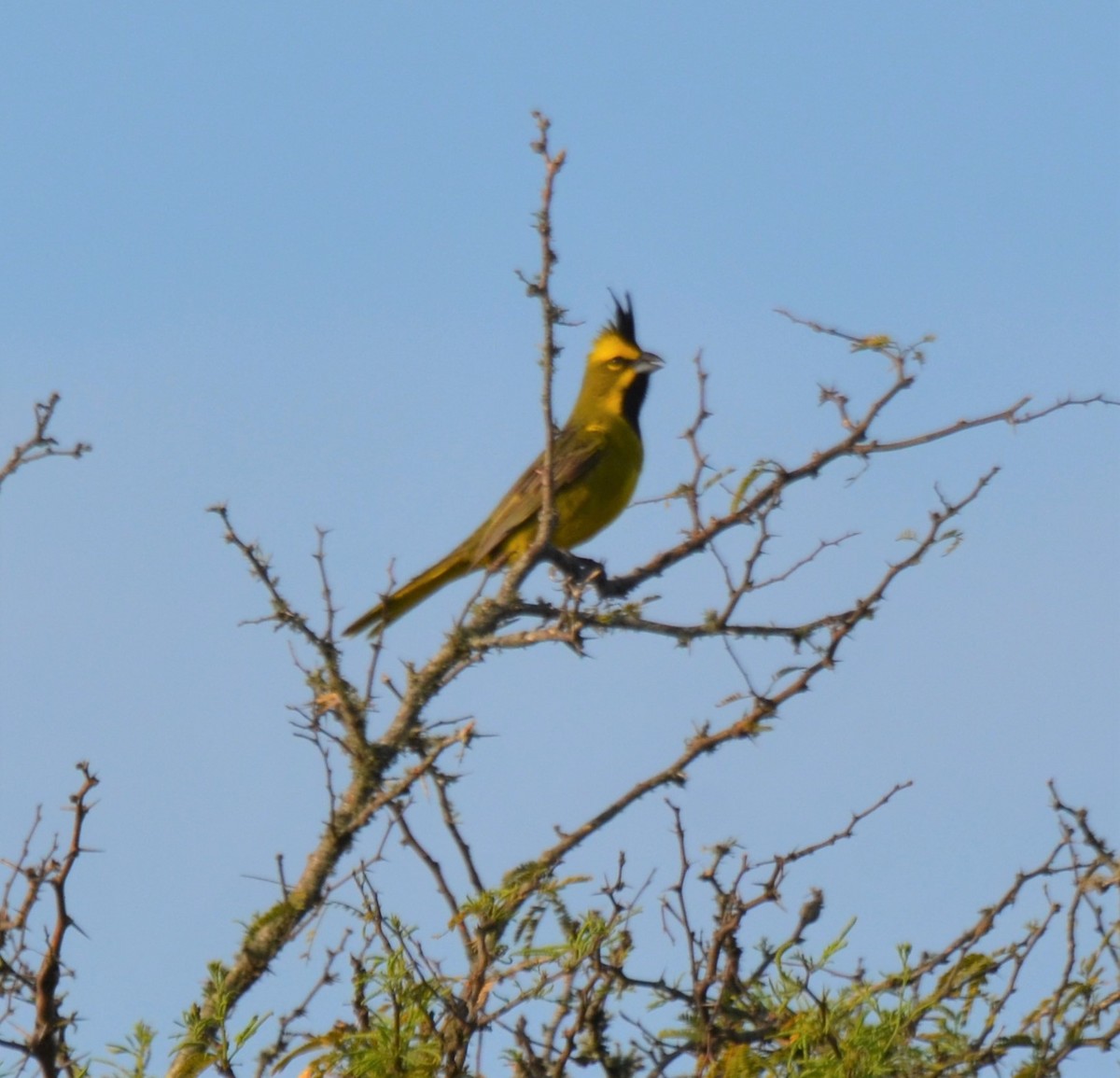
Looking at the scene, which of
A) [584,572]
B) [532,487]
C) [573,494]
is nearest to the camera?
[584,572]

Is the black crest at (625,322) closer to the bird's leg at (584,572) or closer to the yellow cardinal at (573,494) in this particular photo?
the yellow cardinal at (573,494)

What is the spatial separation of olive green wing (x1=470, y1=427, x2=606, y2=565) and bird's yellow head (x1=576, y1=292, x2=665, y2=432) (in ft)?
1.59

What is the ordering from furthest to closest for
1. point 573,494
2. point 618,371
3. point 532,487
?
point 618,371
point 573,494
point 532,487

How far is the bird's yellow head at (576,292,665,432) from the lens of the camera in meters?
8.05

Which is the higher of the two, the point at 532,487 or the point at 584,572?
the point at 532,487

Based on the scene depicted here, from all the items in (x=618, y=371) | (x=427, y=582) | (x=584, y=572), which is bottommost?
(x=584, y=572)

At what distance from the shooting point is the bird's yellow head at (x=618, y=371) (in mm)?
8047

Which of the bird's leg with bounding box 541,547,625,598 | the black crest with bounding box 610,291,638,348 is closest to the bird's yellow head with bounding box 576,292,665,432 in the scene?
the black crest with bounding box 610,291,638,348

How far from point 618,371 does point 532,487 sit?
5.31ft

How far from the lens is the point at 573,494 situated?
705 cm

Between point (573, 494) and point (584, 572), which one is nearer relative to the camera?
point (584, 572)

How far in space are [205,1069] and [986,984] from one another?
1713mm

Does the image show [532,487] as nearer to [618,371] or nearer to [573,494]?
[573,494]

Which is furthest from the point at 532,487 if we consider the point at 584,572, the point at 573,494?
the point at 584,572
